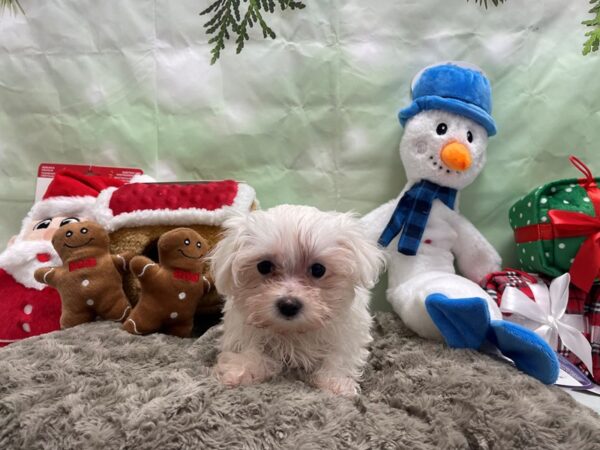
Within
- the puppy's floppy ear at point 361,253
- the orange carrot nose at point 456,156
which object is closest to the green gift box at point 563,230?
the orange carrot nose at point 456,156

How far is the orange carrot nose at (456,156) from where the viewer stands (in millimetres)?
1425

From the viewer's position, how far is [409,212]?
1.55 metres

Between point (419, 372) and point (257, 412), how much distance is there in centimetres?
41

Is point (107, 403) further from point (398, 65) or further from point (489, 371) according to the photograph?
point (398, 65)

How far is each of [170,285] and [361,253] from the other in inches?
22.5

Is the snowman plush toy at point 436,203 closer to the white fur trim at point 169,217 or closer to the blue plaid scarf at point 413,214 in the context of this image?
the blue plaid scarf at point 413,214

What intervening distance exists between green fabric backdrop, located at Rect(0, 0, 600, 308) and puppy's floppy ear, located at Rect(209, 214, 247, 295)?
63 centimetres

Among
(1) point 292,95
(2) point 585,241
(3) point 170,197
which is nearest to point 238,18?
(1) point 292,95

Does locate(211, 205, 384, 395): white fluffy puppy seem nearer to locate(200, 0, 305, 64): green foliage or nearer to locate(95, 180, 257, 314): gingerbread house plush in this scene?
locate(95, 180, 257, 314): gingerbread house plush

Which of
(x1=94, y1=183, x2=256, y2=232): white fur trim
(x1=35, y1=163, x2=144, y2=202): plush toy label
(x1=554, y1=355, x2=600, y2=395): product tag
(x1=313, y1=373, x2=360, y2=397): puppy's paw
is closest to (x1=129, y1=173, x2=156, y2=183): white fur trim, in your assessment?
(x1=35, y1=163, x2=144, y2=202): plush toy label

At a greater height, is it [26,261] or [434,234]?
[434,234]

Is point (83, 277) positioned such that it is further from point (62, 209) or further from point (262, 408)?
point (262, 408)

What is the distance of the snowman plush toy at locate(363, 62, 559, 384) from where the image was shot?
1.41 metres

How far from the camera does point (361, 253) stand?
114cm
